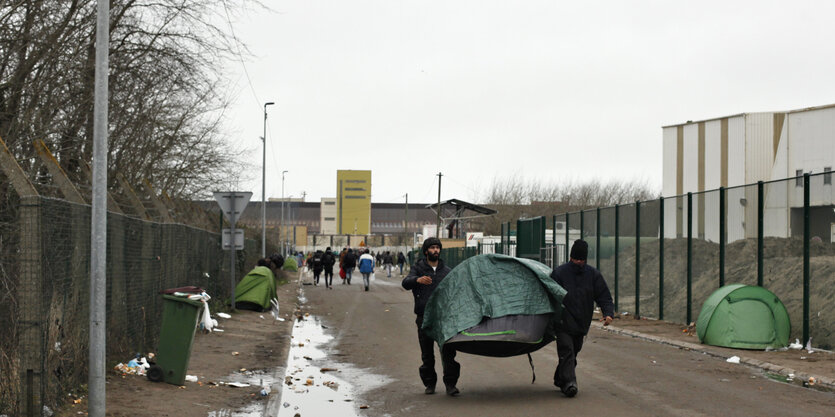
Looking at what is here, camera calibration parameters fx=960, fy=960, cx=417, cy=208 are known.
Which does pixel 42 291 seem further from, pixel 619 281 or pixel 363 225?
pixel 363 225

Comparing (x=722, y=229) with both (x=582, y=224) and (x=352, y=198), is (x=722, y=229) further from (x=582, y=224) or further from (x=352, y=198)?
(x=352, y=198)

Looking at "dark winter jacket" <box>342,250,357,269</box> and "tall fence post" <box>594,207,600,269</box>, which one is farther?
"dark winter jacket" <box>342,250,357,269</box>

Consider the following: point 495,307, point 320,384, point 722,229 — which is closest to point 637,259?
point 722,229

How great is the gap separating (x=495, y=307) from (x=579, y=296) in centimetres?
97

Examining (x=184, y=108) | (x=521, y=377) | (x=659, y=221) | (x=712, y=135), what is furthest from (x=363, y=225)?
(x=521, y=377)

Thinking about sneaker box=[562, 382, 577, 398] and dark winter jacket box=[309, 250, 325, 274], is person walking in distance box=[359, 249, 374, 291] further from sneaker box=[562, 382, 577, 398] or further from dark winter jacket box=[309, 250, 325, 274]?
sneaker box=[562, 382, 577, 398]

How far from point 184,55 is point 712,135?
38.5m

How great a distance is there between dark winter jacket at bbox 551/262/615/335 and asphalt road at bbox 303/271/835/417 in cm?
75

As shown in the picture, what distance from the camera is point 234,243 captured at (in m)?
22.0

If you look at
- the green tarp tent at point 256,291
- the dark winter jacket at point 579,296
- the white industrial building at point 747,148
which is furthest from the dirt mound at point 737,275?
the white industrial building at point 747,148

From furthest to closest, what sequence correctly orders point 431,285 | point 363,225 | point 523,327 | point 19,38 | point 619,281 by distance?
1. point 363,225
2. point 619,281
3. point 19,38
4. point 431,285
5. point 523,327

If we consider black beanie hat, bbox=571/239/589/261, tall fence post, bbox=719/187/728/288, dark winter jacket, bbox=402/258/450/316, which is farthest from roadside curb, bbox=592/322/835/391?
dark winter jacket, bbox=402/258/450/316

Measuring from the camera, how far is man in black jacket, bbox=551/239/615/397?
993 cm

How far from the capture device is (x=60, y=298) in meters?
8.63
